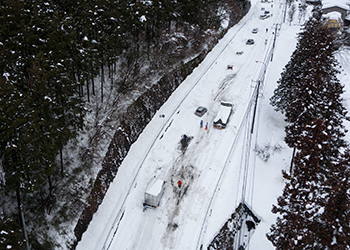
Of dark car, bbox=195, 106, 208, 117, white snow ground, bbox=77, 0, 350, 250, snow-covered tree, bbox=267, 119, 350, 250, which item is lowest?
white snow ground, bbox=77, 0, 350, 250

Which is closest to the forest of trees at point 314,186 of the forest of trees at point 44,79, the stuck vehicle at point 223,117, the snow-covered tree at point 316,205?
the snow-covered tree at point 316,205

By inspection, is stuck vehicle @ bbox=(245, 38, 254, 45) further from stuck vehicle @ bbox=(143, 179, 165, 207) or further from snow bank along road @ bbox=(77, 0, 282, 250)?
stuck vehicle @ bbox=(143, 179, 165, 207)

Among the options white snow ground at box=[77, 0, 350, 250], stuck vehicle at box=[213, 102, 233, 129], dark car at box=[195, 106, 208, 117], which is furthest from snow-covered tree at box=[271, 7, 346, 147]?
dark car at box=[195, 106, 208, 117]

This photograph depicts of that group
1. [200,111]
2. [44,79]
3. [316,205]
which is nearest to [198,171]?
[200,111]

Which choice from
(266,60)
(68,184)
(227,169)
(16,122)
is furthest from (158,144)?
(266,60)

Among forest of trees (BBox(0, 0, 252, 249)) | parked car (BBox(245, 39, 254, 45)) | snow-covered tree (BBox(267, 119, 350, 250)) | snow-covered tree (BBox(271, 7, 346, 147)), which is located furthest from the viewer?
parked car (BBox(245, 39, 254, 45))

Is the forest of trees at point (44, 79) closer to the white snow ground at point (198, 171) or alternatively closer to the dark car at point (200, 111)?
the white snow ground at point (198, 171)
